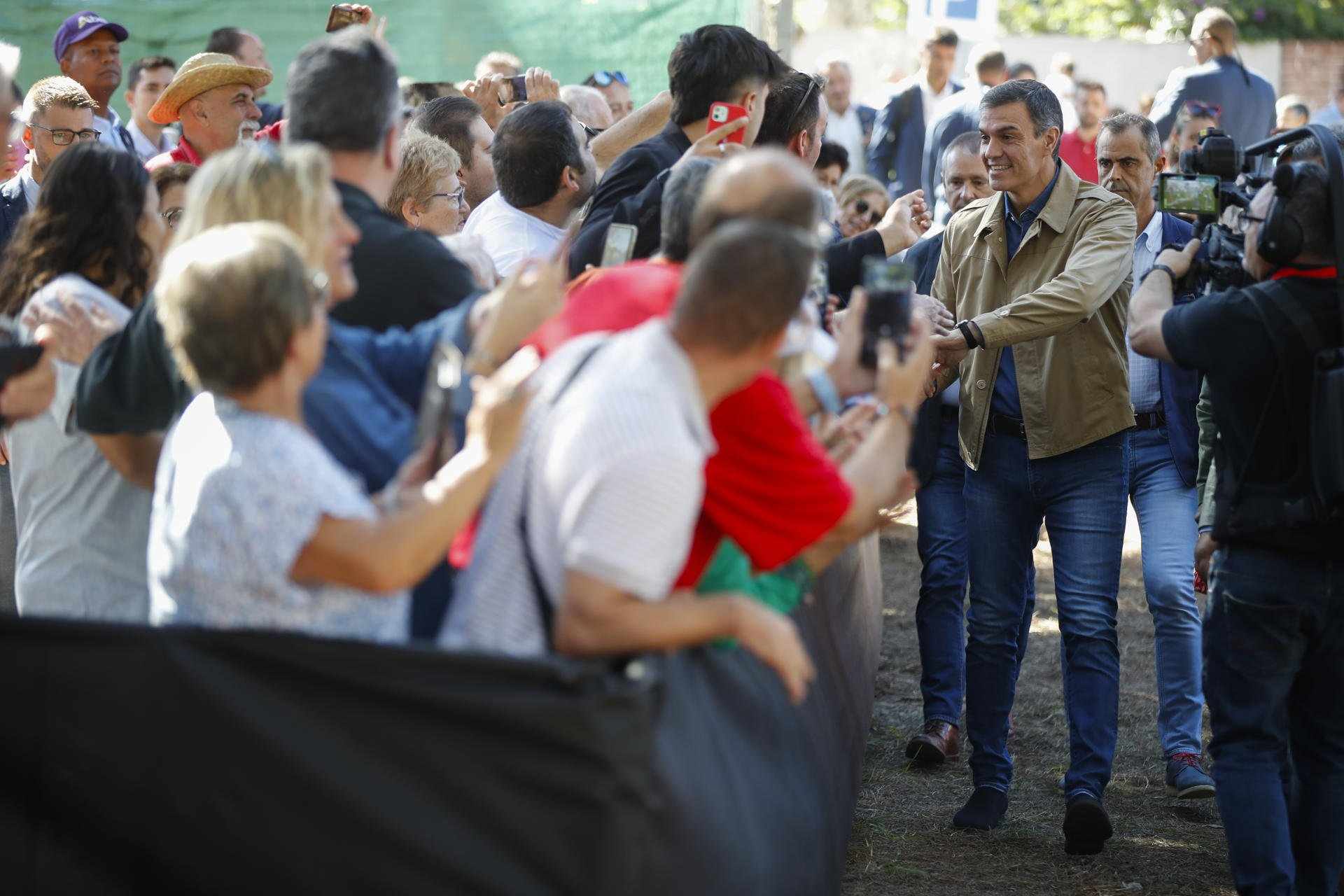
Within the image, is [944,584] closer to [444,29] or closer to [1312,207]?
[1312,207]

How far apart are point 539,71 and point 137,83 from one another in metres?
2.42

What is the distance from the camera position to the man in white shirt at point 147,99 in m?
7.91

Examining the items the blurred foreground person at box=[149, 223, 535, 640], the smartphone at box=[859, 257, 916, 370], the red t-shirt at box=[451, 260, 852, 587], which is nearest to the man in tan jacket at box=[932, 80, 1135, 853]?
the smartphone at box=[859, 257, 916, 370]

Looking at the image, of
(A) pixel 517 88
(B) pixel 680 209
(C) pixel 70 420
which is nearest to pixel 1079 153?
(A) pixel 517 88

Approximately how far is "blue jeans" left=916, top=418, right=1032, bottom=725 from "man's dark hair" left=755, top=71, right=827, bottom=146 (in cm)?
149

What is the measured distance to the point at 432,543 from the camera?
247 cm

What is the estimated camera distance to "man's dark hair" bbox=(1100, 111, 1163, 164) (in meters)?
6.09

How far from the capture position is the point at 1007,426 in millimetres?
5367

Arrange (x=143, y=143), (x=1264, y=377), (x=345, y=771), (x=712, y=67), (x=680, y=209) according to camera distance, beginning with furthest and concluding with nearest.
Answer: (x=143, y=143), (x=712, y=67), (x=1264, y=377), (x=680, y=209), (x=345, y=771)

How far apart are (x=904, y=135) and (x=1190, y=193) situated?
820 centimetres

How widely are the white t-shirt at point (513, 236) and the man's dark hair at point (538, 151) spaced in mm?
71

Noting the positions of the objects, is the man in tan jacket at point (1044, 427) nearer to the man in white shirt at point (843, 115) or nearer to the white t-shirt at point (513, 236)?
the white t-shirt at point (513, 236)

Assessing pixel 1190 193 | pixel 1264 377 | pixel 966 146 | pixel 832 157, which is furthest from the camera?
pixel 832 157

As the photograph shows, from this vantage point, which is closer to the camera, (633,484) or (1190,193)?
(633,484)
